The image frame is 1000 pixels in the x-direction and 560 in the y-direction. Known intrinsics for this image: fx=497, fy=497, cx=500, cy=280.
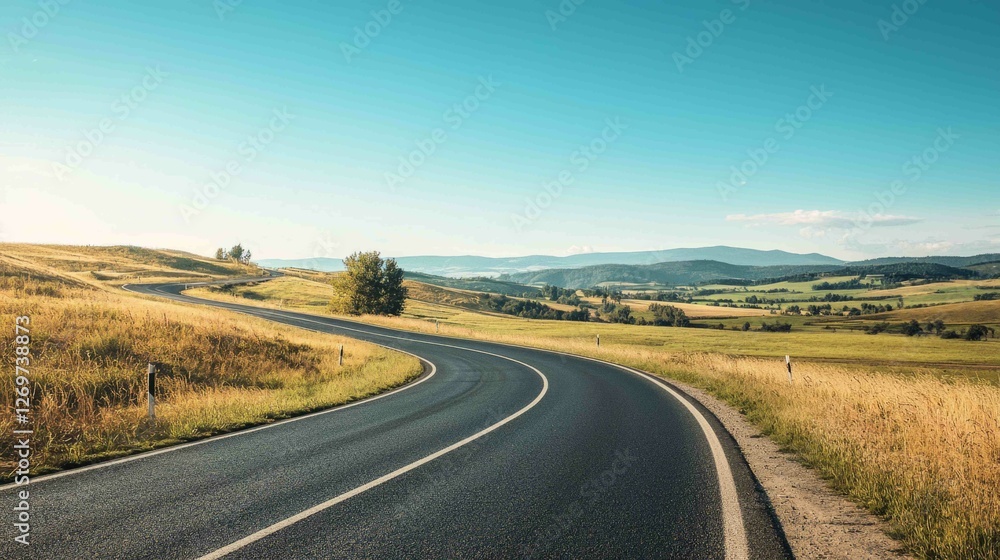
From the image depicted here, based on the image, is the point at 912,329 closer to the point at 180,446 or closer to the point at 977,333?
the point at 977,333

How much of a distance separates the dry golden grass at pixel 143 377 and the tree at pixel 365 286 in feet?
116

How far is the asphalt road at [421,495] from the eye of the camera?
4203mm

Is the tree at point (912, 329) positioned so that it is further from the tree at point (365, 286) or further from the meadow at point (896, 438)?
the tree at point (365, 286)

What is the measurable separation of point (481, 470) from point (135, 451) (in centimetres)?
509

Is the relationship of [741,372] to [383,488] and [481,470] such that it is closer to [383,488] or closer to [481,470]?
[481,470]

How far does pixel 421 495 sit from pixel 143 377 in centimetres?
1006

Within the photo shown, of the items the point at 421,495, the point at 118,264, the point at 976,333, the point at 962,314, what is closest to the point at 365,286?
the point at 421,495

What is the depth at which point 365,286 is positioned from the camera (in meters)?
56.7

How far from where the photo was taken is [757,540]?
14.6 ft

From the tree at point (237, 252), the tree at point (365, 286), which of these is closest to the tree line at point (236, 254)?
the tree at point (237, 252)

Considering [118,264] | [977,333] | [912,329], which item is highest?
[118,264]

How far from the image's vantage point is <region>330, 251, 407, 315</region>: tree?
5644 cm

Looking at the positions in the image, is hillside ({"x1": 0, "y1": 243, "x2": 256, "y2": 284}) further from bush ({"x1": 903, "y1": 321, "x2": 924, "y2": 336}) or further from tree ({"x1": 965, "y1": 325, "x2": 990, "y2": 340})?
tree ({"x1": 965, "y1": 325, "x2": 990, "y2": 340})

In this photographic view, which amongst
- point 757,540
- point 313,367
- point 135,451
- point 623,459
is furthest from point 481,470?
point 313,367
